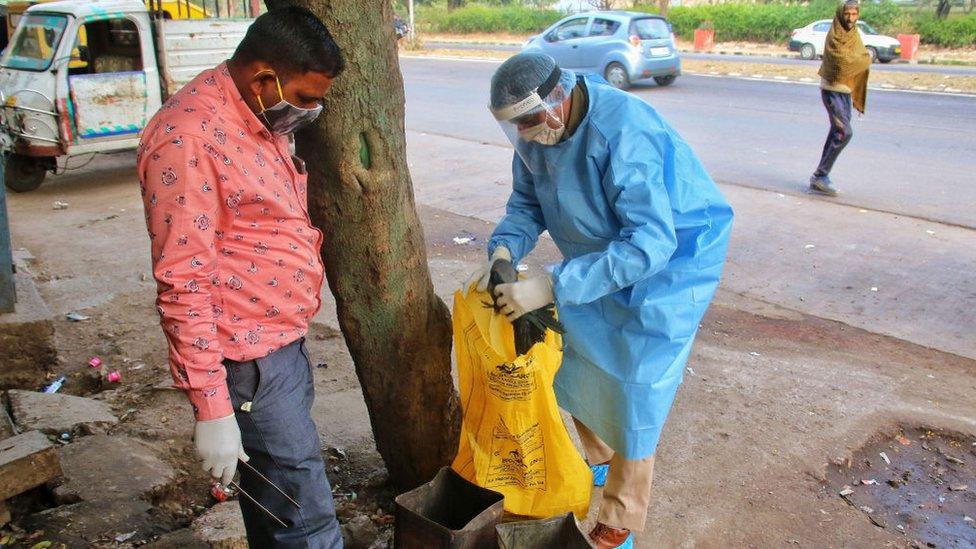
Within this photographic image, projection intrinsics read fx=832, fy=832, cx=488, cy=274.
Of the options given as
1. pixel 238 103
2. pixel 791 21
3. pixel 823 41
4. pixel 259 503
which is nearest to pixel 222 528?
pixel 259 503

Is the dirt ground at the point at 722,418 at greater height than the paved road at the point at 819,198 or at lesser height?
lesser

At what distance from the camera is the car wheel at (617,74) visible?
1502cm

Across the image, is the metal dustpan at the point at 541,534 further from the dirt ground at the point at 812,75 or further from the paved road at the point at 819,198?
the dirt ground at the point at 812,75

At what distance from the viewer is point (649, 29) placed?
49.5ft

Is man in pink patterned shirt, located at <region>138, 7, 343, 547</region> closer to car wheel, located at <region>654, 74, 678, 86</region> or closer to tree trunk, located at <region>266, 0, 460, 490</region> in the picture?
tree trunk, located at <region>266, 0, 460, 490</region>

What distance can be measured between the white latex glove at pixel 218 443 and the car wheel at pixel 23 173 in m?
7.58

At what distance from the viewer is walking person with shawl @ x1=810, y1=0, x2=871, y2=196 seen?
718 centimetres

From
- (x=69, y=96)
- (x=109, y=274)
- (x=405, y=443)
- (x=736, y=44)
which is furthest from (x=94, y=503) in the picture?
(x=736, y=44)

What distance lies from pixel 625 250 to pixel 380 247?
0.76 meters

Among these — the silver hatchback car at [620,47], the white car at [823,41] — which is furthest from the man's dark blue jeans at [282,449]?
the white car at [823,41]

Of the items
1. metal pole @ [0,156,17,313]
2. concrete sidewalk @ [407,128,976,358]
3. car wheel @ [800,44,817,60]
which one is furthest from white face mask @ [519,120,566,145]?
car wheel @ [800,44,817,60]

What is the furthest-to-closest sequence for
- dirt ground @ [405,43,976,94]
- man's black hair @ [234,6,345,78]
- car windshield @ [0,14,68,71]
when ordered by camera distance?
dirt ground @ [405,43,976,94]
car windshield @ [0,14,68,71]
man's black hair @ [234,6,345,78]

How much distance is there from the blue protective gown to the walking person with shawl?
5.43 m

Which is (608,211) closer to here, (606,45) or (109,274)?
(109,274)
